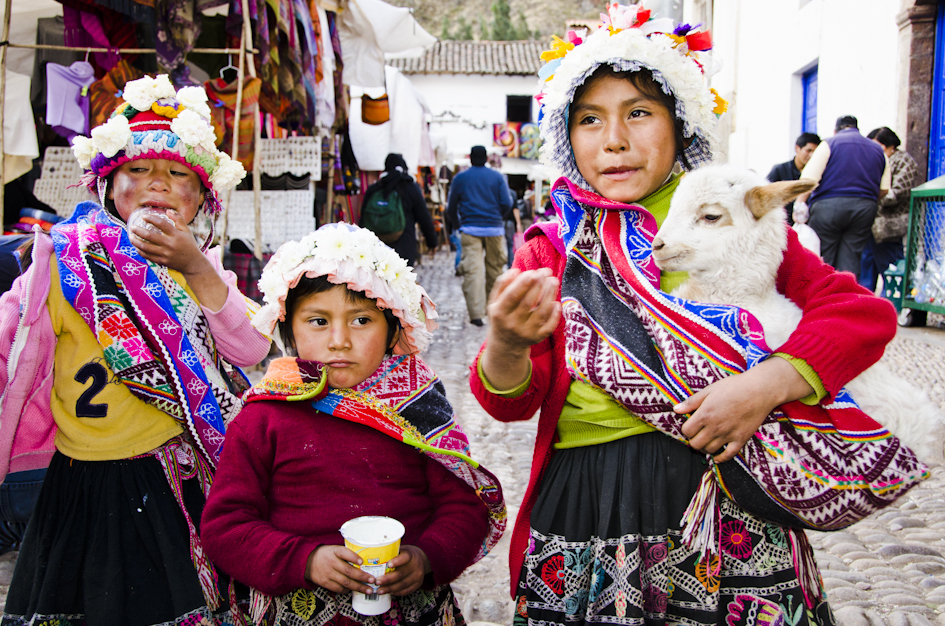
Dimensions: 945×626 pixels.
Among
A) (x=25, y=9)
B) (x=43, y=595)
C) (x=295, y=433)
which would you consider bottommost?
(x=43, y=595)

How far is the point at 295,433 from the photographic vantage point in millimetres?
1619

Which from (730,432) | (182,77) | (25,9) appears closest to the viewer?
(730,432)

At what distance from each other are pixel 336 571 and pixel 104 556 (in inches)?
35.0

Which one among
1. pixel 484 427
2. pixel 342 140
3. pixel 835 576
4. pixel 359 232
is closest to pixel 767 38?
pixel 342 140

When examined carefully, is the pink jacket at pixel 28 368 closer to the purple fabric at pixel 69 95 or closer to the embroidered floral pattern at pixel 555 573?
the embroidered floral pattern at pixel 555 573

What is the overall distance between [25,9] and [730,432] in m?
6.90

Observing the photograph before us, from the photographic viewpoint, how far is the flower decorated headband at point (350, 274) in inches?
66.6

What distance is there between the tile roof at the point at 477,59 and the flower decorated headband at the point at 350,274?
3041cm

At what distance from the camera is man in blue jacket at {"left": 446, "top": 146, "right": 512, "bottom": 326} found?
28.0ft

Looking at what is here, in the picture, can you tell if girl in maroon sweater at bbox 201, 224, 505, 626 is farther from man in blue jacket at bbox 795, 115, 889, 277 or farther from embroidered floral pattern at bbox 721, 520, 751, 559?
man in blue jacket at bbox 795, 115, 889, 277

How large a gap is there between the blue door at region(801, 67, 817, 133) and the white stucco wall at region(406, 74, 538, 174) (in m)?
20.2

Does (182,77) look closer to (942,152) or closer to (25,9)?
(25,9)

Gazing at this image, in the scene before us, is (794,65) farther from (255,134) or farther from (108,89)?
(108,89)

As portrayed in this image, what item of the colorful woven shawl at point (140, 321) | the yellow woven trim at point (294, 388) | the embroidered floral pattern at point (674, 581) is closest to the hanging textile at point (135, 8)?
the colorful woven shawl at point (140, 321)
